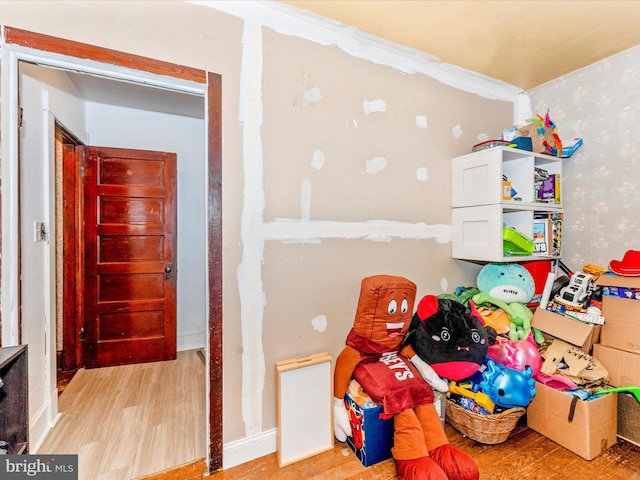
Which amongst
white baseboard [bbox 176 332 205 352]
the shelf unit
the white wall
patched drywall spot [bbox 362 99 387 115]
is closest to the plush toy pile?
patched drywall spot [bbox 362 99 387 115]

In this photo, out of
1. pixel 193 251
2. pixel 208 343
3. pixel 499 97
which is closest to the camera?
pixel 208 343

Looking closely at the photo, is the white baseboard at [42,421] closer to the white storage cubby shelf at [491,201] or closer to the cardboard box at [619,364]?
the white storage cubby shelf at [491,201]

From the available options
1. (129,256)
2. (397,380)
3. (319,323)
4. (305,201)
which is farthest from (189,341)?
(397,380)

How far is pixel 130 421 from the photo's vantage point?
2.18 metres

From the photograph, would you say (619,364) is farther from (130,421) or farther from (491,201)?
(130,421)

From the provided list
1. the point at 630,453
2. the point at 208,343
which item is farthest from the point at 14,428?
the point at 630,453

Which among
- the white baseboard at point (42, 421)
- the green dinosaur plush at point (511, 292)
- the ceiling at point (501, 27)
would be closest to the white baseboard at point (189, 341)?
the white baseboard at point (42, 421)

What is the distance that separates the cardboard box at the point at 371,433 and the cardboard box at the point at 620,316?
151cm

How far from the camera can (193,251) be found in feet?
11.7

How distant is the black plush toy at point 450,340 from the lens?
74.9 inches

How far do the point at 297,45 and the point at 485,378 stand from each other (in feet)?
7.39

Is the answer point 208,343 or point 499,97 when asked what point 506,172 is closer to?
point 499,97

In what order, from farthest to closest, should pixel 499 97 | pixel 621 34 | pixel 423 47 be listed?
pixel 499 97, pixel 423 47, pixel 621 34

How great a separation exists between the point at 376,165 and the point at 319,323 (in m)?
1.11
